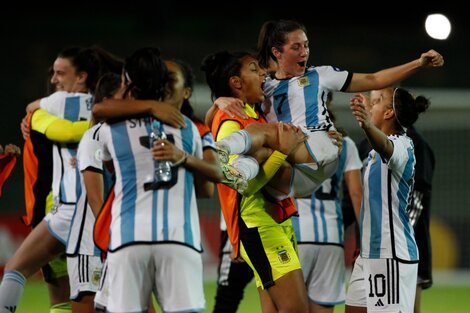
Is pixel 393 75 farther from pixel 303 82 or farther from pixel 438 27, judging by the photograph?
pixel 303 82

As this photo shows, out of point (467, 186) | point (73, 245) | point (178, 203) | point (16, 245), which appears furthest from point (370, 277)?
point (467, 186)

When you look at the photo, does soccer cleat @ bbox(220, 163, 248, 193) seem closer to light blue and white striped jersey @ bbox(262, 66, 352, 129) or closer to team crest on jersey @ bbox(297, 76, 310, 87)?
light blue and white striped jersey @ bbox(262, 66, 352, 129)

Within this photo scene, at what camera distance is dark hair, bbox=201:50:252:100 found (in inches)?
238

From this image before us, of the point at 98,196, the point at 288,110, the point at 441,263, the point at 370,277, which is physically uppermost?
the point at 288,110

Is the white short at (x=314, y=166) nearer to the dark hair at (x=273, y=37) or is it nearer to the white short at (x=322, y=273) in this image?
the dark hair at (x=273, y=37)

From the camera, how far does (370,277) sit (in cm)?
552

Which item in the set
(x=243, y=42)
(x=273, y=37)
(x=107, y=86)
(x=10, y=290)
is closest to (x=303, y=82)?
(x=273, y=37)

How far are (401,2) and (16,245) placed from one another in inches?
655

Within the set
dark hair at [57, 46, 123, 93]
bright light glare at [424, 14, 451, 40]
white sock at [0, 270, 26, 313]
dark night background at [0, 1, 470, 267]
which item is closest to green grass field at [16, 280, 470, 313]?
dark night background at [0, 1, 470, 267]

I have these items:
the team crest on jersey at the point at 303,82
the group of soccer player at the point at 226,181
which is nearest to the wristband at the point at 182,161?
the group of soccer player at the point at 226,181

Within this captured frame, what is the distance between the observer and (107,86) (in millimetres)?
6043

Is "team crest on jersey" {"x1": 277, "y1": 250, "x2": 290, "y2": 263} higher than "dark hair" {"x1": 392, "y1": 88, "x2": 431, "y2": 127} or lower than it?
lower

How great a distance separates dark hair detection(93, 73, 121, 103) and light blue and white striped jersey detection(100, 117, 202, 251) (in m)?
1.50

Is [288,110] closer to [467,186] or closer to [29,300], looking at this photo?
[29,300]
